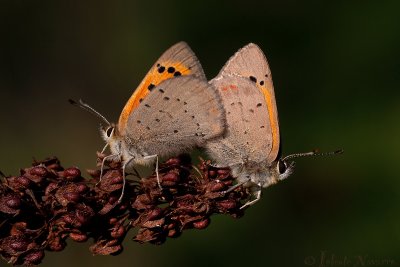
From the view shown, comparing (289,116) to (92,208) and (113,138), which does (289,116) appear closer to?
(113,138)

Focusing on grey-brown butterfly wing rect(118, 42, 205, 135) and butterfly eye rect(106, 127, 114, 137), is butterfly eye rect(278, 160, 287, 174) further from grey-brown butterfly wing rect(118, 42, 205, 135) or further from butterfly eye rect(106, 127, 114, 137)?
butterfly eye rect(106, 127, 114, 137)

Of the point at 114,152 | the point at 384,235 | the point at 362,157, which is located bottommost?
the point at 384,235

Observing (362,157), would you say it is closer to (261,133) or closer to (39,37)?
(261,133)

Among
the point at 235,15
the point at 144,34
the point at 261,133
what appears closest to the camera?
the point at 261,133

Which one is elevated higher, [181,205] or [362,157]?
[181,205]

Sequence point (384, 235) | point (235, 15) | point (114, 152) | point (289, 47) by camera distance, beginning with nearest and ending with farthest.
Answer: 1. point (114, 152)
2. point (384, 235)
3. point (289, 47)
4. point (235, 15)

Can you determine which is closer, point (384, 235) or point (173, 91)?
point (173, 91)

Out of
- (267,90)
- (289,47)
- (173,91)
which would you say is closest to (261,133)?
(267,90)

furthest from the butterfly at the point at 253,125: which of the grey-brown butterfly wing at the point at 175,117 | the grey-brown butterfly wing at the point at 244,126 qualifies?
the grey-brown butterfly wing at the point at 175,117
